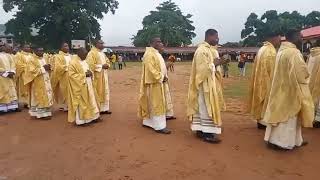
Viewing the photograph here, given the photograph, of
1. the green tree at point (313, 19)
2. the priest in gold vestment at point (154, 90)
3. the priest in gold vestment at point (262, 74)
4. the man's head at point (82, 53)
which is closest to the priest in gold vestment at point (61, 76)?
the man's head at point (82, 53)

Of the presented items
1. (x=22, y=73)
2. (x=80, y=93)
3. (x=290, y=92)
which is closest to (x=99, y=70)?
(x=80, y=93)

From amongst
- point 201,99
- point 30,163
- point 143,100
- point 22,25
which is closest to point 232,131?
point 201,99

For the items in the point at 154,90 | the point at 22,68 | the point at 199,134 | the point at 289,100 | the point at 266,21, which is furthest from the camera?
the point at 266,21

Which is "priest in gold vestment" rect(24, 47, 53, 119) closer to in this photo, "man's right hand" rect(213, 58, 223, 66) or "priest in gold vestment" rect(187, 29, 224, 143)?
"priest in gold vestment" rect(187, 29, 224, 143)

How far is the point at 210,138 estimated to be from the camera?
25.4 feet

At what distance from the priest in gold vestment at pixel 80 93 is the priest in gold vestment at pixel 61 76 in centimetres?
141

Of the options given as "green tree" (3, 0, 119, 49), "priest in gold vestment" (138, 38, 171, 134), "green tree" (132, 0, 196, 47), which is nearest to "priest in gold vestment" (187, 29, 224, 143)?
"priest in gold vestment" (138, 38, 171, 134)

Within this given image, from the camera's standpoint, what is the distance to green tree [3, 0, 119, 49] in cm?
3944

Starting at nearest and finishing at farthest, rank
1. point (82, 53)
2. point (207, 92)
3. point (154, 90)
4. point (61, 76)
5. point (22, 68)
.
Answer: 1. point (207, 92)
2. point (154, 90)
3. point (82, 53)
4. point (61, 76)
5. point (22, 68)

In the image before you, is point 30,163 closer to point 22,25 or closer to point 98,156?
point 98,156

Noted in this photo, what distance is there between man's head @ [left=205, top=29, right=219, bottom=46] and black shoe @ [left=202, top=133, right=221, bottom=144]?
175cm

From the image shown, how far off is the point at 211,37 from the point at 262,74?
1471mm

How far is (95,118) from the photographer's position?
9648 millimetres

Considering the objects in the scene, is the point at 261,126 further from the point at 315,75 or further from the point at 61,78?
the point at 61,78
